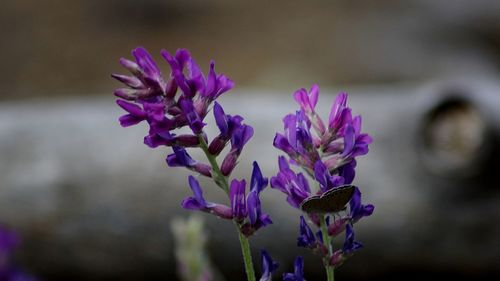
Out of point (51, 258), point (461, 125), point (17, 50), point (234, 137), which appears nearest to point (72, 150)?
point (51, 258)

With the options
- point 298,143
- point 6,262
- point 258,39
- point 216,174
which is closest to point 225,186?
point 216,174

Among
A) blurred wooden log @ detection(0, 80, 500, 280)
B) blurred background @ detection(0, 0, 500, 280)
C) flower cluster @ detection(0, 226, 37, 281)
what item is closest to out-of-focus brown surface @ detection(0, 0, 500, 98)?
blurred background @ detection(0, 0, 500, 280)

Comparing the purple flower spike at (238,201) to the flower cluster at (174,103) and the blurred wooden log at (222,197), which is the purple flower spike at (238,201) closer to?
the flower cluster at (174,103)

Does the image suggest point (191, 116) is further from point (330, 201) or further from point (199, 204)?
point (330, 201)

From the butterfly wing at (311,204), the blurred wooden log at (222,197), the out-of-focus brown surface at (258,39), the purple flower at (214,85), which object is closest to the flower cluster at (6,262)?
the blurred wooden log at (222,197)

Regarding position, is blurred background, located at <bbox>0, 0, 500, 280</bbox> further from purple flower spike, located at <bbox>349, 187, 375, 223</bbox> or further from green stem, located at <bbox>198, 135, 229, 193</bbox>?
green stem, located at <bbox>198, 135, 229, 193</bbox>

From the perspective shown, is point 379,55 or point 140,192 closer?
point 140,192

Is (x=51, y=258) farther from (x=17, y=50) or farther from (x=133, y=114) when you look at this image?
(x=17, y=50)
